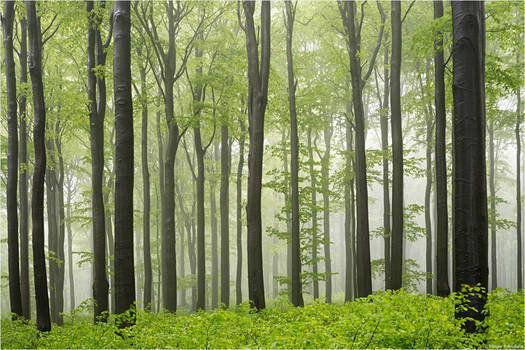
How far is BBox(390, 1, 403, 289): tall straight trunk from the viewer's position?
1120 centimetres

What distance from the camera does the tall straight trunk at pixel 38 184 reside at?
8.58m

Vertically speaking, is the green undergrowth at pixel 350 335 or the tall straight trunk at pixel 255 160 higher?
the tall straight trunk at pixel 255 160

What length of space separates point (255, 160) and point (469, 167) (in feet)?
19.4

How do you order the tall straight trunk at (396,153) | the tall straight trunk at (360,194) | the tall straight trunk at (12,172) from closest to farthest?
the tall straight trunk at (12,172)
the tall straight trunk at (396,153)
the tall straight trunk at (360,194)

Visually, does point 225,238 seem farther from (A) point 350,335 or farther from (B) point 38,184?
(A) point 350,335

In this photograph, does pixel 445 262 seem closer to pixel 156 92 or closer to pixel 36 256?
pixel 36 256

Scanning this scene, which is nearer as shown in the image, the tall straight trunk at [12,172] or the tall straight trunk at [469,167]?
the tall straight trunk at [469,167]

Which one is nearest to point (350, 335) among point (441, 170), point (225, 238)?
point (441, 170)

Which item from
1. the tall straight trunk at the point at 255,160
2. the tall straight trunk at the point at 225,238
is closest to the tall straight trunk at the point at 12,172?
the tall straight trunk at the point at 255,160

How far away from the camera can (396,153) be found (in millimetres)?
11844

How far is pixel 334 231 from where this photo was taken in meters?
54.9

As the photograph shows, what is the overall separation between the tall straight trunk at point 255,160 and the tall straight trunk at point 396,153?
387 cm

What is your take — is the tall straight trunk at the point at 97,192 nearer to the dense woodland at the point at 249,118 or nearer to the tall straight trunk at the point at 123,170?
the dense woodland at the point at 249,118

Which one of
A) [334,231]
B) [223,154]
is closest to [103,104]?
[223,154]
